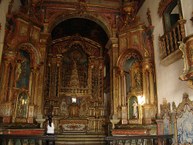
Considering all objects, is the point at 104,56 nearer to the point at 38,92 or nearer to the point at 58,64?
the point at 58,64

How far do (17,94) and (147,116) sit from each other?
4941 mm

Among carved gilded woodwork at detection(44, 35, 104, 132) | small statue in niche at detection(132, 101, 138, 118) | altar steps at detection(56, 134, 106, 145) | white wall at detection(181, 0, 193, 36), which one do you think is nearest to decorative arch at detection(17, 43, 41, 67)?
carved gilded woodwork at detection(44, 35, 104, 132)

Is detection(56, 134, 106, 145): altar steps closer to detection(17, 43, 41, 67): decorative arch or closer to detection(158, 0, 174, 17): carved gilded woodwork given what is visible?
detection(17, 43, 41, 67): decorative arch

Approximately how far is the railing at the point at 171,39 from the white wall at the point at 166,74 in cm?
33

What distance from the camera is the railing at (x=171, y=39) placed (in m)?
7.21

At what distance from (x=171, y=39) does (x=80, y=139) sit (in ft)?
20.2

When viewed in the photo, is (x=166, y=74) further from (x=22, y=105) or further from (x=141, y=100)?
(x=22, y=105)

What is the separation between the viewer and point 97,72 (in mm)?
13461

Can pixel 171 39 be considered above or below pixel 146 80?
above

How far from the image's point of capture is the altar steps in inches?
421

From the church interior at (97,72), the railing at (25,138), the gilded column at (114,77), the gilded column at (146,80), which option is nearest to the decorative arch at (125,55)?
the church interior at (97,72)

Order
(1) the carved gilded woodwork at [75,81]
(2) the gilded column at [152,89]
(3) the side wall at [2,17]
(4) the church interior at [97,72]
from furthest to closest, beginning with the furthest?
(1) the carved gilded woodwork at [75,81]
(2) the gilded column at [152,89]
(3) the side wall at [2,17]
(4) the church interior at [97,72]

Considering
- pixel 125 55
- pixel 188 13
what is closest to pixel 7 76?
pixel 125 55

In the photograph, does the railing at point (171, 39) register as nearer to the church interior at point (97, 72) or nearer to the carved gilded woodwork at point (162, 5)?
the church interior at point (97, 72)
